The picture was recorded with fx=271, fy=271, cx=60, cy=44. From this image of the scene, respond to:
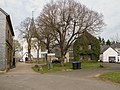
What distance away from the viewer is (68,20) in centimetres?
5056

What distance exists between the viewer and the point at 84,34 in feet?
168

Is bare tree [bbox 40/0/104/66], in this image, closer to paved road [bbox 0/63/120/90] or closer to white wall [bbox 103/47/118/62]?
paved road [bbox 0/63/120/90]

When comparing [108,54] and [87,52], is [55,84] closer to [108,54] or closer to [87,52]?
[87,52]

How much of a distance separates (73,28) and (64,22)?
6.69 ft

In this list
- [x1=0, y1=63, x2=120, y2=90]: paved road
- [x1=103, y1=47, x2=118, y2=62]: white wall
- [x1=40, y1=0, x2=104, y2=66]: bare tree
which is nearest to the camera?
[x1=0, y1=63, x2=120, y2=90]: paved road

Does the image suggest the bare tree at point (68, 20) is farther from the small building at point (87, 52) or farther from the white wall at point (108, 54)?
the white wall at point (108, 54)

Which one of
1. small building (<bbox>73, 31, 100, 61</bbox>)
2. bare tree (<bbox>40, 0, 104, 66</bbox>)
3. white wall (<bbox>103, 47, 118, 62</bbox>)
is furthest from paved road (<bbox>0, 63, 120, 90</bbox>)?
white wall (<bbox>103, 47, 118, 62</bbox>)

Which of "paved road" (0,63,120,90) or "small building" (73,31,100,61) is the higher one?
"small building" (73,31,100,61)

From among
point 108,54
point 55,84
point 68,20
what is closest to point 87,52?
point 108,54

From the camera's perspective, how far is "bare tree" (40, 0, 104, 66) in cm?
5047

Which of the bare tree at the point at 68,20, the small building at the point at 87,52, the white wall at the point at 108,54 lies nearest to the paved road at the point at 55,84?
the bare tree at the point at 68,20

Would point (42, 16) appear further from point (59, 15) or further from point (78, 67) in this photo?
point (78, 67)

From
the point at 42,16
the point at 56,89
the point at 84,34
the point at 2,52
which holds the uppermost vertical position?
the point at 42,16

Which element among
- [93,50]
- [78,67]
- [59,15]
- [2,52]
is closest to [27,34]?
[93,50]
